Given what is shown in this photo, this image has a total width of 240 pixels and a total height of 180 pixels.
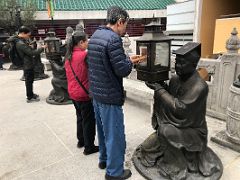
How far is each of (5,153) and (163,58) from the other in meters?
2.92

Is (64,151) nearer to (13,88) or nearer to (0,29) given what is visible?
(13,88)

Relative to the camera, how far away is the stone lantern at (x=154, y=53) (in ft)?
8.78

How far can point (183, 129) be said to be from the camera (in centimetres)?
277

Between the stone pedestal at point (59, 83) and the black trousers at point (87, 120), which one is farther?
the stone pedestal at point (59, 83)

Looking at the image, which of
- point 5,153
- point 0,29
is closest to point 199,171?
point 5,153

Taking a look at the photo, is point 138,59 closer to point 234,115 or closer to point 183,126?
point 183,126

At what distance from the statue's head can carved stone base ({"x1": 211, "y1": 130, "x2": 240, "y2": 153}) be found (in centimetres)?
174

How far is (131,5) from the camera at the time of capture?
1900 cm

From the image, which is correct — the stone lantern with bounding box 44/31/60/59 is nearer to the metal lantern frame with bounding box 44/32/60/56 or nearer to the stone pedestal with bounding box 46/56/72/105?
the metal lantern frame with bounding box 44/32/60/56

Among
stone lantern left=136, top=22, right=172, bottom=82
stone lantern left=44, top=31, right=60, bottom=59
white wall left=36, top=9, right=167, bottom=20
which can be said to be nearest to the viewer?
stone lantern left=136, top=22, right=172, bottom=82

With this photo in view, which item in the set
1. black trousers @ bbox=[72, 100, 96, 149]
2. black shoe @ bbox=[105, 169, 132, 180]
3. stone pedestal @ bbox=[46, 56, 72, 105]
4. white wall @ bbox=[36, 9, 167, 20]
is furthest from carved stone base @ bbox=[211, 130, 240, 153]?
white wall @ bbox=[36, 9, 167, 20]

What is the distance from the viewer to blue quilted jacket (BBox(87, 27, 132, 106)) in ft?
8.25

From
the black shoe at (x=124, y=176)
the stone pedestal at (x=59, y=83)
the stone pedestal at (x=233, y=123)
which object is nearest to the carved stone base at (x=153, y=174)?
the black shoe at (x=124, y=176)

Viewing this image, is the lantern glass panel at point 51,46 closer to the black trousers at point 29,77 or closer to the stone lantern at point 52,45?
the stone lantern at point 52,45
